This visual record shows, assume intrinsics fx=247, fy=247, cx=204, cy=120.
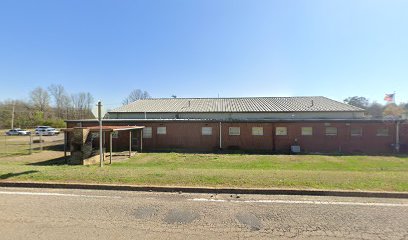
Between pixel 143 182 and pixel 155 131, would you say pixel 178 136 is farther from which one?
pixel 143 182

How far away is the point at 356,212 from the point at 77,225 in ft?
18.8

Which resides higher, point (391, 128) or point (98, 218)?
point (391, 128)

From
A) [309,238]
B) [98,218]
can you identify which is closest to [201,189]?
[98,218]

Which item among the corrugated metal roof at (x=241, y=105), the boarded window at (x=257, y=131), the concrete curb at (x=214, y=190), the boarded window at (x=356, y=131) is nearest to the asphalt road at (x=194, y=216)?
the concrete curb at (x=214, y=190)

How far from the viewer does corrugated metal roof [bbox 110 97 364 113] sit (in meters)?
30.0

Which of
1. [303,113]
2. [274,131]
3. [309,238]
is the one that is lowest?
[309,238]

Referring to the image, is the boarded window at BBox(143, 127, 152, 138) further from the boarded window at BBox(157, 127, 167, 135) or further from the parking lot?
the parking lot

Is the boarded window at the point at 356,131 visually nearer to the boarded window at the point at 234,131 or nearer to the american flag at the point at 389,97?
the boarded window at the point at 234,131

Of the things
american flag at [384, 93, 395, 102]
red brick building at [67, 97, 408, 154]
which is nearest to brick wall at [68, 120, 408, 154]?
red brick building at [67, 97, 408, 154]

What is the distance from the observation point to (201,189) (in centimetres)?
697

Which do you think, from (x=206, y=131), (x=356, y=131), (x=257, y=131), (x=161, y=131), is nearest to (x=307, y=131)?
(x=356, y=131)

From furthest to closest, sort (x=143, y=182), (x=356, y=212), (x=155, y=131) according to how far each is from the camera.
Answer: (x=155, y=131) → (x=143, y=182) → (x=356, y=212)

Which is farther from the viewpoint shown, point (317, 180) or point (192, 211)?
A: point (317, 180)

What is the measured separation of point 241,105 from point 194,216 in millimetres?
27839
